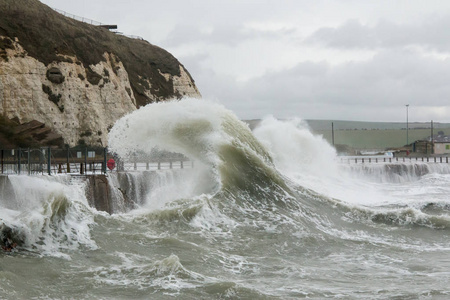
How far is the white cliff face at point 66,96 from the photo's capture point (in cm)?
4156

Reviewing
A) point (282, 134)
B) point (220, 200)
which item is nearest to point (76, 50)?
point (282, 134)

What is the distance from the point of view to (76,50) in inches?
1919

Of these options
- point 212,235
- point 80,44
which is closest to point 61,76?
point 80,44

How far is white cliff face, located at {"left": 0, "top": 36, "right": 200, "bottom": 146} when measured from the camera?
41562 mm

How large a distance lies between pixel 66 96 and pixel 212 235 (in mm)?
30600

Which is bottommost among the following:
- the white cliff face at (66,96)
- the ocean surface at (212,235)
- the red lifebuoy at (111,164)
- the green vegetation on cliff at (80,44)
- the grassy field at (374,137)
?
the ocean surface at (212,235)

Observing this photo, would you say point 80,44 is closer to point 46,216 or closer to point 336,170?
point 336,170

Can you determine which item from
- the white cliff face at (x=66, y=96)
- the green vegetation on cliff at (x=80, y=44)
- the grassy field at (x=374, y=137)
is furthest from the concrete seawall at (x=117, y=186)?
the grassy field at (x=374, y=137)

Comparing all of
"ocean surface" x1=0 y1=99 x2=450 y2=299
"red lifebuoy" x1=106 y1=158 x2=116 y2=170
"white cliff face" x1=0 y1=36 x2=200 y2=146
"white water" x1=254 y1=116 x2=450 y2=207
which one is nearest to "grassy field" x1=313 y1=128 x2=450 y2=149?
"white water" x1=254 y1=116 x2=450 y2=207

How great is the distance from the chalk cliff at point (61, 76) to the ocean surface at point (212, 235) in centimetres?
2096

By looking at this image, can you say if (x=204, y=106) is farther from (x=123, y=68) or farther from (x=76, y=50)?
(x=123, y=68)

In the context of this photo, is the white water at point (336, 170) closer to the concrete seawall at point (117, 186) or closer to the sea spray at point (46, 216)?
the concrete seawall at point (117, 186)

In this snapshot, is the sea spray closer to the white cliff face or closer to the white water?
the white water

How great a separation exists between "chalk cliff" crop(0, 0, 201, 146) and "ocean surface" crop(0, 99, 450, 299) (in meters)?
21.0
